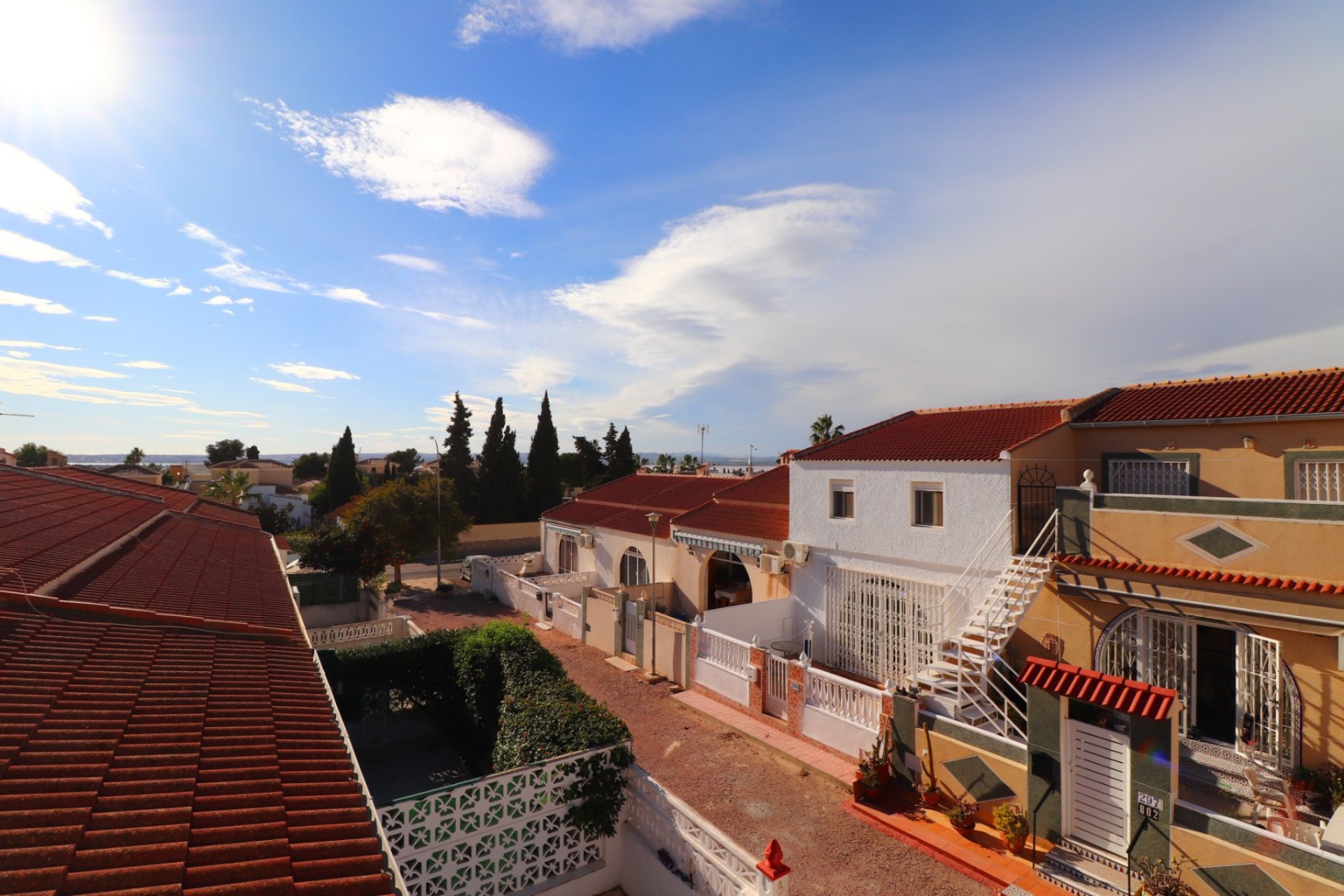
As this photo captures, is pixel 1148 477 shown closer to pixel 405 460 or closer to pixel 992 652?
pixel 992 652

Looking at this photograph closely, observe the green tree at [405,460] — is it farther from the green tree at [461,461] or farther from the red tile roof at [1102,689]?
the red tile roof at [1102,689]

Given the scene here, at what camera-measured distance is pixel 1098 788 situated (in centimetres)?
861

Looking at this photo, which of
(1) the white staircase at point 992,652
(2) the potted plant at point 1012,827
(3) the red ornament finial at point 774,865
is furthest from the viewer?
(1) the white staircase at point 992,652

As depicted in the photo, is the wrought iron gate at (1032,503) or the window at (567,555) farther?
the window at (567,555)

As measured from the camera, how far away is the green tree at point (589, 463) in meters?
62.4

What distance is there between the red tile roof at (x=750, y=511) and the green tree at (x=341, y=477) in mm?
43346

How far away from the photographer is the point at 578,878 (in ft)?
27.8

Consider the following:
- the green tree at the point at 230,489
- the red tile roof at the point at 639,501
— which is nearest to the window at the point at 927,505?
the red tile roof at the point at 639,501

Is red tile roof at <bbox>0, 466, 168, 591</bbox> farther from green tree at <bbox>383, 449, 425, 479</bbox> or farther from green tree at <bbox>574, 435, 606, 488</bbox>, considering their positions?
green tree at <bbox>383, 449, 425, 479</bbox>

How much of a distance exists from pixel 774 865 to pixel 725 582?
57.2ft

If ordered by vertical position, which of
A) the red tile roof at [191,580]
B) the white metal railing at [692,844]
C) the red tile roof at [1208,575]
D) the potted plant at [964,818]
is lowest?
→ the potted plant at [964,818]

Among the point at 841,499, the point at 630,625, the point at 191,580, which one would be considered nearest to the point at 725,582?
the point at 630,625

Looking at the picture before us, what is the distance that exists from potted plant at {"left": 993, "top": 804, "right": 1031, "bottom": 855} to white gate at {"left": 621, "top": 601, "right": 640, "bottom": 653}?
11.4 m

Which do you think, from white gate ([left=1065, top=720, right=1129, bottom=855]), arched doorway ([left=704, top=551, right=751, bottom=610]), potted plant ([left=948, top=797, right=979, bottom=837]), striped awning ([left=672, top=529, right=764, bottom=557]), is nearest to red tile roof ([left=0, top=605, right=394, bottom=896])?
potted plant ([left=948, top=797, right=979, bottom=837])
